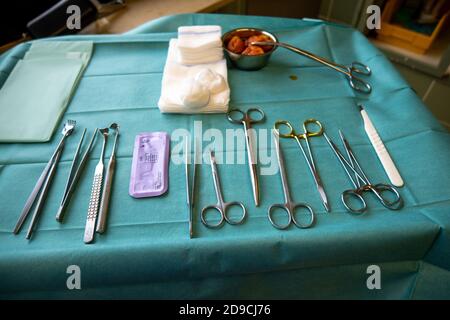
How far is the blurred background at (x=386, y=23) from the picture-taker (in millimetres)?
1209

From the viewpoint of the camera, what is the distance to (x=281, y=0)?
1.96m

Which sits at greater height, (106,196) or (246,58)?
(246,58)

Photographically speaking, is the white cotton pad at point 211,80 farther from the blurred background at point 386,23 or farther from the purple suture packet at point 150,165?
the blurred background at point 386,23

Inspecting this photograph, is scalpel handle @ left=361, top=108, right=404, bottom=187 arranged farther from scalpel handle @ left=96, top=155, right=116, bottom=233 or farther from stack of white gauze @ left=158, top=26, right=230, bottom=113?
scalpel handle @ left=96, top=155, right=116, bottom=233

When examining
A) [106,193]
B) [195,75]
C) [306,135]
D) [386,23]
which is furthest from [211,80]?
[386,23]

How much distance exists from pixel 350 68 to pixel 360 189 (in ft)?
1.64

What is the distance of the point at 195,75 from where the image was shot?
969 millimetres

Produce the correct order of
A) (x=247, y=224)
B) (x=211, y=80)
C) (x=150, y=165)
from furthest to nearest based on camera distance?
(x=211, y=80), (x=150, y=165), (x=247, y=224)

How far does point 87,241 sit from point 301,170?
0.53m

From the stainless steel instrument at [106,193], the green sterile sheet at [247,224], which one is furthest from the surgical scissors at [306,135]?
the stainless steel instrument at [106,193]

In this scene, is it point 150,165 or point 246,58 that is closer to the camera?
point 150,165

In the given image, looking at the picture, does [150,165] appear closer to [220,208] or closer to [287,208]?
[220,208]

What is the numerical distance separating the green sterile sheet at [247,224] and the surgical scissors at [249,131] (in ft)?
0.06
